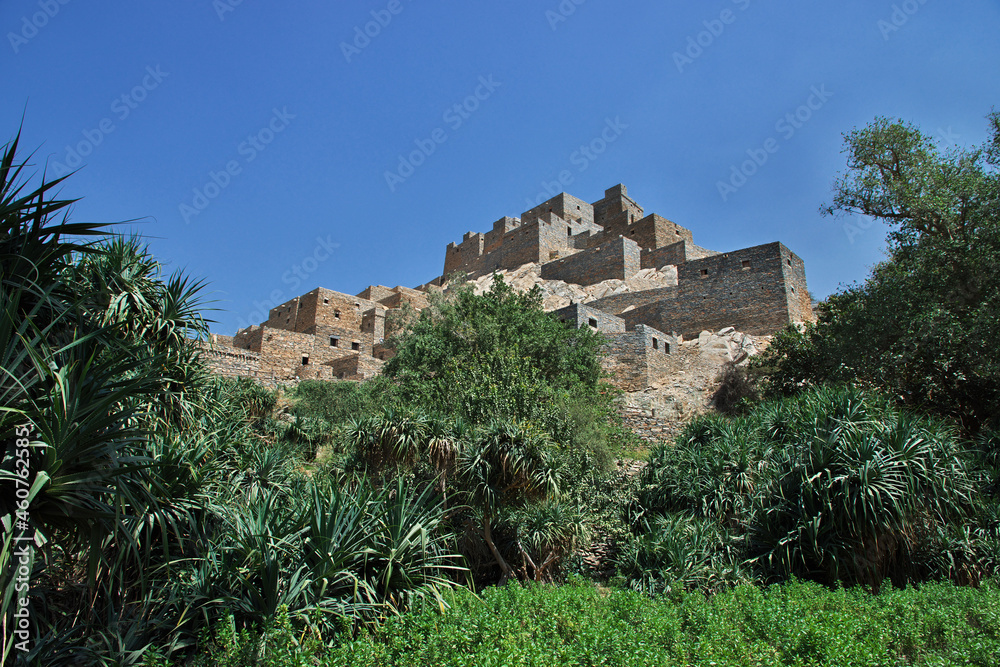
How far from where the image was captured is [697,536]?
9555 millimetres

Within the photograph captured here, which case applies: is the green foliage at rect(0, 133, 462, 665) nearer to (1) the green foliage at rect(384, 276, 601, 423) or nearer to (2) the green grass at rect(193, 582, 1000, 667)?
(2) the green grass at rect(193, 582, 1000, 667)

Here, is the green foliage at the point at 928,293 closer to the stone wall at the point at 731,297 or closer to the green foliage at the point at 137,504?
the stone wall at the point at 731,297

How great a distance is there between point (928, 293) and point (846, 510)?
7146mm

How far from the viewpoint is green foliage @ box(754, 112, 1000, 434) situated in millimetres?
12055

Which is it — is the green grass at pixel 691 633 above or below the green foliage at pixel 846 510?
below

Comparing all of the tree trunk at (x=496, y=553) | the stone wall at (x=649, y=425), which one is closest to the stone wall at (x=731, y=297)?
the stone wall at (x=649, y=425)

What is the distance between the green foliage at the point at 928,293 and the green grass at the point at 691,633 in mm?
6657

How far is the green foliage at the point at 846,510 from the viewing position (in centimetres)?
838

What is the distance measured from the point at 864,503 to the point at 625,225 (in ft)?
92.0

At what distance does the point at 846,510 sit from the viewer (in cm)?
832

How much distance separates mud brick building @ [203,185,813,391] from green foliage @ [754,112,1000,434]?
5.20 metres
